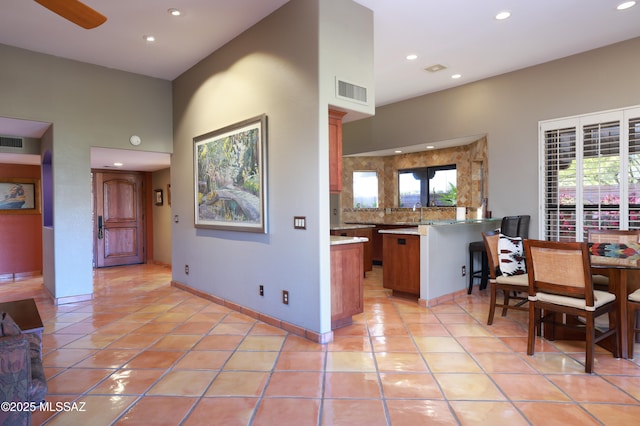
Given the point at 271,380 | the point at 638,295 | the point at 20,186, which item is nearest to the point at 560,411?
the point at 638,295

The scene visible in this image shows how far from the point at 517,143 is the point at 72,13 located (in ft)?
17.3

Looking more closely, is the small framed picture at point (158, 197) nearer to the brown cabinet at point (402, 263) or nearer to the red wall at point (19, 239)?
the red wall at point (19, 239)

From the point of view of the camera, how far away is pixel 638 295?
2.86m

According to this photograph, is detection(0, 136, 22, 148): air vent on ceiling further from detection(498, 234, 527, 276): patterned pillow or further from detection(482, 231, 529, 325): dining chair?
detection(498, 234, 527, 276): patterned pillow

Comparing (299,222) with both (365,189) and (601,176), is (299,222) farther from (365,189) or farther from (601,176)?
(365,189)

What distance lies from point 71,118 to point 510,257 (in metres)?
5.50

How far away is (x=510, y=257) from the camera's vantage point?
3.71 meters

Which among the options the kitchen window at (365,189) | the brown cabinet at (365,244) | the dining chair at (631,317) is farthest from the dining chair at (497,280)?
the kitchen window at (365,189)

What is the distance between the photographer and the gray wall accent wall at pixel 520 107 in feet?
14.7

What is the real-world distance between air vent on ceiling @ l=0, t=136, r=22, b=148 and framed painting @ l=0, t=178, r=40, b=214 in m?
1.77

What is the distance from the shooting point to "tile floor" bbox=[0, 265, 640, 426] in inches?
85.0

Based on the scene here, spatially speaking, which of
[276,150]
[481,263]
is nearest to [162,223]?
[276,150]

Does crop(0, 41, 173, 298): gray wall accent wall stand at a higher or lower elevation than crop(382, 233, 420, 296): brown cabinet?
higher

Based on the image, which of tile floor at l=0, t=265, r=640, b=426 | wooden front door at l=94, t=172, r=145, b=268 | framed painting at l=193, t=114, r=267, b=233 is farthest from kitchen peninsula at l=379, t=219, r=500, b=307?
wooden front door at l=94, t=172, r=145, b=268
